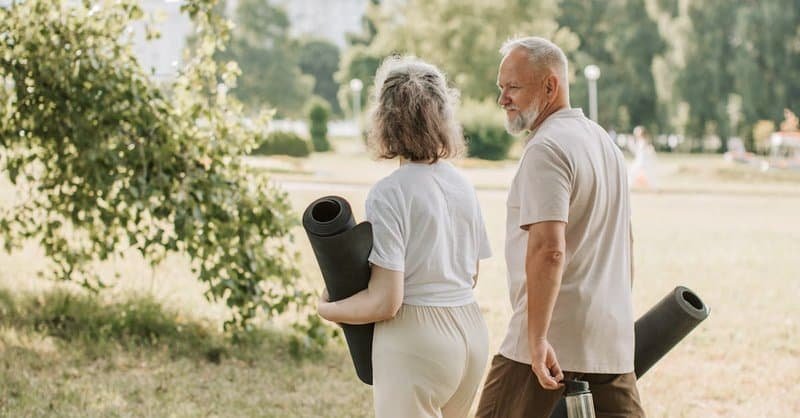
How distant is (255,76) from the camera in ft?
235

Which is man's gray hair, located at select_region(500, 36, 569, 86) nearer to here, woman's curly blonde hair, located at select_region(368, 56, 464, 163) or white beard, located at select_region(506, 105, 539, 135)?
white beard, located at select_region(506, 105, 539, 135)

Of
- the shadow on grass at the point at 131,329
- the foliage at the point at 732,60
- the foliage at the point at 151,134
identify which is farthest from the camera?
the foliage at the point at 732,60

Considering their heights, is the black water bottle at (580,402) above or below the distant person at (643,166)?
above

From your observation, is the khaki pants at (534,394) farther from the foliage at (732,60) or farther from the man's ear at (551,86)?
the foliage at (732,60)

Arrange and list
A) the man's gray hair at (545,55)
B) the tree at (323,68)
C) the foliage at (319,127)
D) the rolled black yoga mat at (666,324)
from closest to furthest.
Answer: the man's gray hair at (545,55)
the rolled black yoga mat at (666,324)
the foliage at (319,127)
the tree at (323,68)

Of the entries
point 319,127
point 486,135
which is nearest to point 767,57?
point 486,135

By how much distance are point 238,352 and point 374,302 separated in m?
3.95

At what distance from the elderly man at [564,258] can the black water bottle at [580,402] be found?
2.1 inches

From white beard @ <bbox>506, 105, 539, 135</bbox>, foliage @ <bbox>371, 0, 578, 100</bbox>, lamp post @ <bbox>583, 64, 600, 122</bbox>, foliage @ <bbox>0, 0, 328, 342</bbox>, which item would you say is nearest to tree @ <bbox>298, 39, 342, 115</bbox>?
foliage @ <bbox>371, 0, 578, 100</bbox>

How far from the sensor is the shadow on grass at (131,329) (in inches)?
265

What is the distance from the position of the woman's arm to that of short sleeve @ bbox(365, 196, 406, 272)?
3 centimetres

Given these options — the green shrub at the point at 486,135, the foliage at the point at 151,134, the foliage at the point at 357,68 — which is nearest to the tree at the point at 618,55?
the foliage at the point at 357,68

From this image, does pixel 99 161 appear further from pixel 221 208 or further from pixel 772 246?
pixel 772 246

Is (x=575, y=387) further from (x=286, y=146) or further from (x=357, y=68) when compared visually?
(x=357, y=68)
